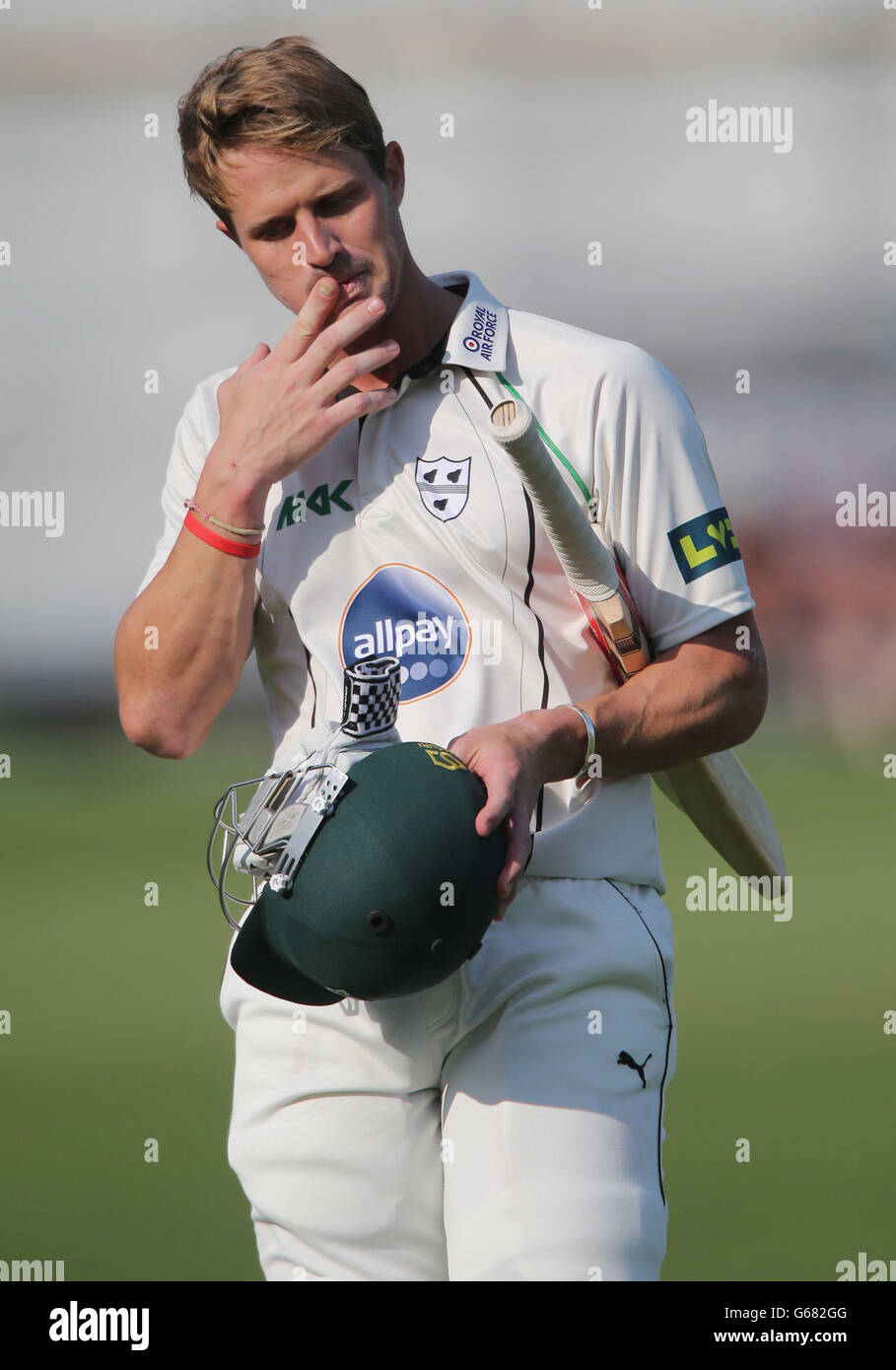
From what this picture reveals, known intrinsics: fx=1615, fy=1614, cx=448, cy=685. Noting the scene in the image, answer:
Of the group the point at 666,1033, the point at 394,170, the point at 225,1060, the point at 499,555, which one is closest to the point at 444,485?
the point at 499,555

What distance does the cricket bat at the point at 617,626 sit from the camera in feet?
6.48

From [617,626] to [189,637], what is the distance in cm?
58

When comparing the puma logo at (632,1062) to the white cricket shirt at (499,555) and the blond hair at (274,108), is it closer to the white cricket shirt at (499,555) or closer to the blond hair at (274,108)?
the white cricket shirt at (499,555)

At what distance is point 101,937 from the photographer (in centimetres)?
814

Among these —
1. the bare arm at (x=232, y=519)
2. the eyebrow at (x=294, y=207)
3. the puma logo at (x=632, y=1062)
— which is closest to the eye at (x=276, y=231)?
the eyebrow at (x=294, y=207)

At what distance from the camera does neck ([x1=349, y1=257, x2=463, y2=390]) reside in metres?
2.30

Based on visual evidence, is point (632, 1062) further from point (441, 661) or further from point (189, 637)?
point (189, 637)

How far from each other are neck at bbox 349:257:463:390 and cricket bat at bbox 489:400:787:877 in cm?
23

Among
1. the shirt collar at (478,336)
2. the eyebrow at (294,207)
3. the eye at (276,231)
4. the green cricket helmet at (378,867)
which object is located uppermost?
the eyebrow at (294,207)

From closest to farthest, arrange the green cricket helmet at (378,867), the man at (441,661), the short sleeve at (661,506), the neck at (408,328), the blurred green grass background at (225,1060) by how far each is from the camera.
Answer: the green cricket helmet at (378,867)
the man at (441,661)
the short sleeve at (661,506)
the neck at (408,328)
the blurred green grass background at (225,1060)

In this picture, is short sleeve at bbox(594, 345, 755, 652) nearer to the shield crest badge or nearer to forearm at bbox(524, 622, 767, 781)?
forearm at bbox(524, 622, 767, 781)

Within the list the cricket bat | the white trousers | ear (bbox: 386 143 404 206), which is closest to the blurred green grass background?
the cricket bat

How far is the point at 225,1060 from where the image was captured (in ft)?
19.7

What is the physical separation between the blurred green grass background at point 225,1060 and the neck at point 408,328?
239 centimetres
